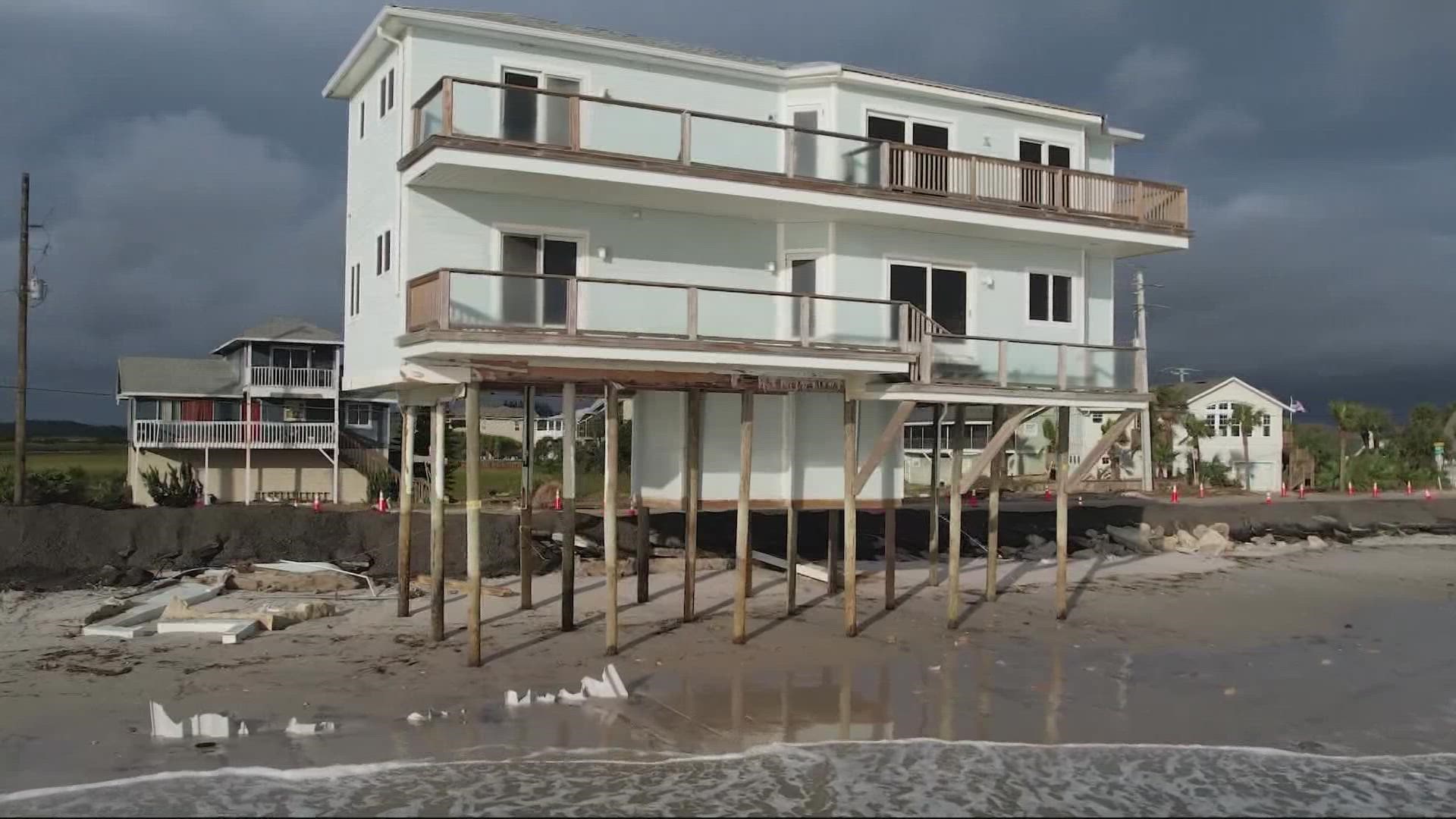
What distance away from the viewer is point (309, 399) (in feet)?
144

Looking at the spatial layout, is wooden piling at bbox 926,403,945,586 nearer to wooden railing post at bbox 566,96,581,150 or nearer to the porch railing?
the porch railing

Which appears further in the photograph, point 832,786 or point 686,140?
point 686,140

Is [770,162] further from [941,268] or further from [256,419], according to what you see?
[256,419]

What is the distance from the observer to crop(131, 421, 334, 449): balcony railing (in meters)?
39.3

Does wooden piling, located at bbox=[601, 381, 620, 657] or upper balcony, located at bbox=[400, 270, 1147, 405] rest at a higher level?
upper balcony, located at bbox=[400, 270, 1147, 405]

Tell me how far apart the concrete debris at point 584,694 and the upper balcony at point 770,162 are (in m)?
7.03

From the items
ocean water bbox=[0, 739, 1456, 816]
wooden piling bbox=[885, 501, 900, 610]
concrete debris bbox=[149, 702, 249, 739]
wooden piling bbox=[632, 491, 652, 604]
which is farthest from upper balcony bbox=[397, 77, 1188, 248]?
ocean water bbox=[0, 739, 1456, 816]

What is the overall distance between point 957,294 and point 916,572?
7424mm

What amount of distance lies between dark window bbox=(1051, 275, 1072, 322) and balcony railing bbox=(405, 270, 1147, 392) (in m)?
1.75

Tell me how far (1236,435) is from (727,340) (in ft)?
154

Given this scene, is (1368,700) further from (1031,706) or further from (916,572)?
(916,572)

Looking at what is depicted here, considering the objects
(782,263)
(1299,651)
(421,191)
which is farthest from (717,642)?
(1299,651)

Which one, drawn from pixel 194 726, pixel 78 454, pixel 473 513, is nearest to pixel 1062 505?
pixel 473 513

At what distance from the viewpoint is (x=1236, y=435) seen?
5628 centimetres
